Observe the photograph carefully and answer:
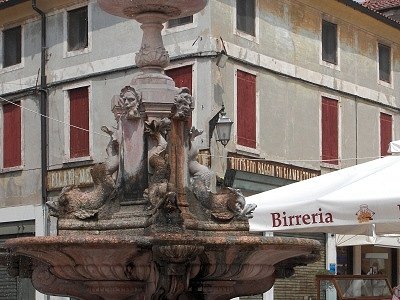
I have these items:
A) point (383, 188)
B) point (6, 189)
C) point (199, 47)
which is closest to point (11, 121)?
point (6, 189)

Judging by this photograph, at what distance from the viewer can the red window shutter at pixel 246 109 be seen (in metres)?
22.3

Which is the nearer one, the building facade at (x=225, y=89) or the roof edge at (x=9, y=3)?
the building facade at (x=225, y=89)

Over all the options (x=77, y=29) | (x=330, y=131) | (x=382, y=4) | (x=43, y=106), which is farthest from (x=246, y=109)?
(x=382, y=4)

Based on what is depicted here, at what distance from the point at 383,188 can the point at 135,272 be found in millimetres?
2683

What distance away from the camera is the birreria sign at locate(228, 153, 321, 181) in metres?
22.0

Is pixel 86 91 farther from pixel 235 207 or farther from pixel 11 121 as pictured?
pixel 235 207

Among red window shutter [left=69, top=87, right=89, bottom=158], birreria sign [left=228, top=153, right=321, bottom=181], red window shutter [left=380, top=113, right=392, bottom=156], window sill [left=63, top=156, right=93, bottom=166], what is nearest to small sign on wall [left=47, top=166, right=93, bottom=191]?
window sill [left=63, top=156, right=93, bottom=166]

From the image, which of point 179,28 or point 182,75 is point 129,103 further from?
point 179,28

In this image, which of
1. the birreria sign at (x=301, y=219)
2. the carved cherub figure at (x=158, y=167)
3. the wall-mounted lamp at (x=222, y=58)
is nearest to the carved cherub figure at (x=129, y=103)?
the carved cherub figure at (x=158, y=167)

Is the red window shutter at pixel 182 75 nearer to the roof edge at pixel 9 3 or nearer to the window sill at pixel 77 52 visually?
the window sill at pixel 77 52

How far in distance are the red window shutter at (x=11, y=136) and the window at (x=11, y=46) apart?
110 cm

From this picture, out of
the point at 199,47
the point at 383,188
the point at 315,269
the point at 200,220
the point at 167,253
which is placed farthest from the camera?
the point at 315,269

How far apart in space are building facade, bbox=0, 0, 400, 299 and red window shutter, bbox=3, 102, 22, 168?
0.10 ft

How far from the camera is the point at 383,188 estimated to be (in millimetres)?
9328
